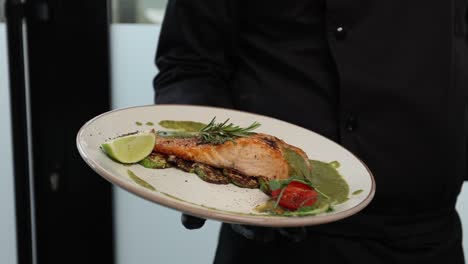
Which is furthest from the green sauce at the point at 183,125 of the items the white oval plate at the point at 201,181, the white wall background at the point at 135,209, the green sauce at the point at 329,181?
the white wall background at the point at 135,209

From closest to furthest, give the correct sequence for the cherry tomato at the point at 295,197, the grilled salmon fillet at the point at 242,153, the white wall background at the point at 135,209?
the cherry tomato at the point at 295,197, the grilled salmon fillet at the point at 242,153, the white wall background at the point at 135,209

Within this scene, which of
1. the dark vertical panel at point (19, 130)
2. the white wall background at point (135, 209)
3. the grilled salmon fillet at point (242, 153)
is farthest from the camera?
the white wall background at point (135, 209)

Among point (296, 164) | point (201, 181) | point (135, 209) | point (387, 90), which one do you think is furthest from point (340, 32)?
point (135, 209)

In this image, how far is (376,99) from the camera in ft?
3.12

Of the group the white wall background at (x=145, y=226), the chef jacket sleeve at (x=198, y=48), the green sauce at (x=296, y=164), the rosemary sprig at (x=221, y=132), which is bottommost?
the white wall background at (x=145, y=226)

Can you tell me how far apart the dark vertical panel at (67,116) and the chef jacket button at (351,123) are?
0.96m

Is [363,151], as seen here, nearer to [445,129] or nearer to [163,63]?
[445,129]

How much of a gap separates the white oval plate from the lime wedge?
1 centimetres

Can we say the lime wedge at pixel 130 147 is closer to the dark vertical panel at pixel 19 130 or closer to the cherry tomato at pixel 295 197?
the cherry tomato at pixel 295 197

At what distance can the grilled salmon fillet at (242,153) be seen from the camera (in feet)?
2.75

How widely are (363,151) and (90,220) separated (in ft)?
3.82

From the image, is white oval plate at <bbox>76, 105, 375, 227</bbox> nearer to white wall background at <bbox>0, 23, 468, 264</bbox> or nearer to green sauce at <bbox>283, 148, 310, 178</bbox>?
green sauce at <bbox>283, 148, 310, 178</bbox>

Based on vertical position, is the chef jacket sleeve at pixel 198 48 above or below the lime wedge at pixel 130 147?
above

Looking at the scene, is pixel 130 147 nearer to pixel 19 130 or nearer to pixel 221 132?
pixel 221 132
